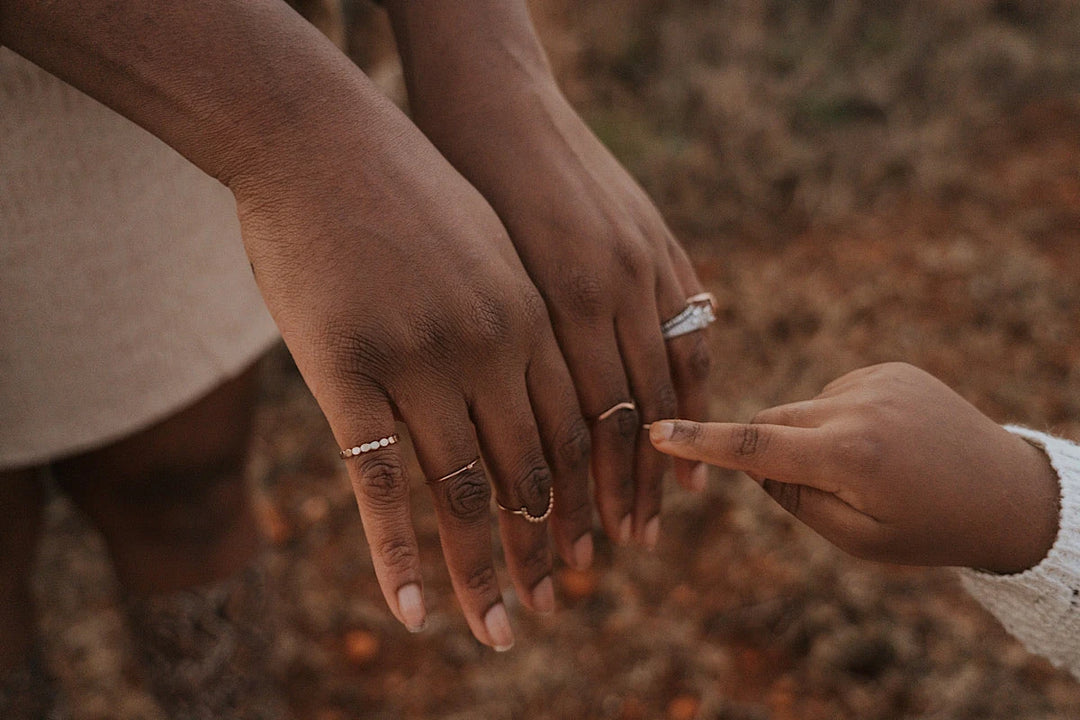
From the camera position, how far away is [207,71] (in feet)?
2.80

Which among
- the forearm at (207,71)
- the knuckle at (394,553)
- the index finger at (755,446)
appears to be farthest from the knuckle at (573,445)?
the forearm at (207,71)

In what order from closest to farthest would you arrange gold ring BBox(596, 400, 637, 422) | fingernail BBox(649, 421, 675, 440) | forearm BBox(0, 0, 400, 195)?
forearm BBox(0, 0, 400, 195)
fingernail BBox(649, 421, 675, 440)
gold ring BBox(596, 400, 637, 422)

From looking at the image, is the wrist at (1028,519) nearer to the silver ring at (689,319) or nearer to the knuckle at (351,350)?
the silver ring at (689,319)

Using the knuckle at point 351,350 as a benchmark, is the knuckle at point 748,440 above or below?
below

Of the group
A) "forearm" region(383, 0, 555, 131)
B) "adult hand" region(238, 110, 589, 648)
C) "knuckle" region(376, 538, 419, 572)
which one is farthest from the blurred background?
"knuckle" region(376, 538, 419, 572)

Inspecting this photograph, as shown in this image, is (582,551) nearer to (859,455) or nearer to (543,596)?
(543,596)

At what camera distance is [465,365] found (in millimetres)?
916

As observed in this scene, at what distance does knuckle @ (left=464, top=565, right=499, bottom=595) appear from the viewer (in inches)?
39.8

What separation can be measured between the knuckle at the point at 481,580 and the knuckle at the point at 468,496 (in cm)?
8

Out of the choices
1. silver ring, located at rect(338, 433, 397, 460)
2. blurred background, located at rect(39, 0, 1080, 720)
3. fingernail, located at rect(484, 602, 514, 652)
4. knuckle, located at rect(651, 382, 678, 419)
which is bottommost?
blurred background, located at rect(39, 0, 1080, 720)

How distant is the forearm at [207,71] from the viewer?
838 mm

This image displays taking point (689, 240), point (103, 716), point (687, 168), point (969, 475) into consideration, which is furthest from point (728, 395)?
point (103, 716)

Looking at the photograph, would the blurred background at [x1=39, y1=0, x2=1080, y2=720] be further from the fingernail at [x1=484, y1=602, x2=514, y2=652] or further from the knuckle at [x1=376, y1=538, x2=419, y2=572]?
the knuckle at [x1=376, y1=538, x2=419, y2=572]

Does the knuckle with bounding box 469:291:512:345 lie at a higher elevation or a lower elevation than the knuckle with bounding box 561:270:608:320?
higher
